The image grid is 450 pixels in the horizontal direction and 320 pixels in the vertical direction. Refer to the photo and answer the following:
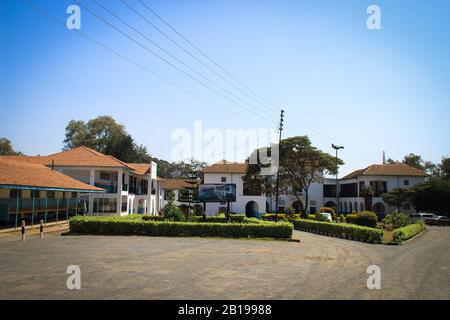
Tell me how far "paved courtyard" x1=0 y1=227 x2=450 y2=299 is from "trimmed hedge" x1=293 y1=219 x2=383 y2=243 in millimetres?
5355

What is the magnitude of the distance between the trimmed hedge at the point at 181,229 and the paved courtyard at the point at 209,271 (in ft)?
14.4

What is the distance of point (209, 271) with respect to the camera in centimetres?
1218

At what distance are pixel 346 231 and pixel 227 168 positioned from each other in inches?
1177

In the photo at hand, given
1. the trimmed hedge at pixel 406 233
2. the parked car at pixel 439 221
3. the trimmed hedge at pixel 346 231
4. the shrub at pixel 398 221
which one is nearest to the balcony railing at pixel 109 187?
the trimmed hedge at pixel 346 231

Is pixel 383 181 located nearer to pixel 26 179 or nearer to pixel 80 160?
pixel 80 160

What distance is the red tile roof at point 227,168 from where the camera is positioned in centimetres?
5458

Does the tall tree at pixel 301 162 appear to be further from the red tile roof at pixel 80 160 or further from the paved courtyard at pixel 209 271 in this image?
the paved courtyard at pixel 209 271

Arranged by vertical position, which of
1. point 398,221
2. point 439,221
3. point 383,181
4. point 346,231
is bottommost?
point 439,221

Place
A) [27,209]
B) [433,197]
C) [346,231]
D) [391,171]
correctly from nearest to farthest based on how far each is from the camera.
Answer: [346,231]
[27,209]
[433,197]
[391,171]

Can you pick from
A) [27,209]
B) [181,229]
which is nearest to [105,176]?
[27,209]
